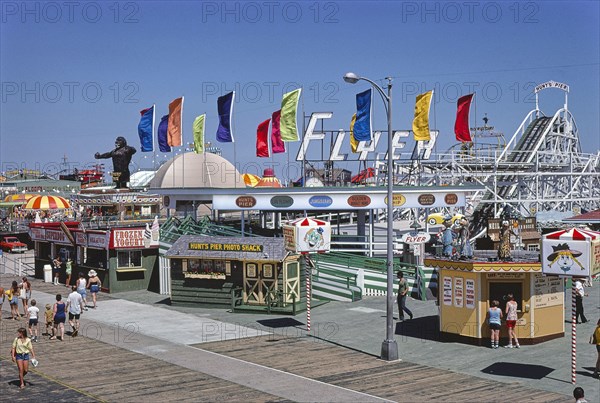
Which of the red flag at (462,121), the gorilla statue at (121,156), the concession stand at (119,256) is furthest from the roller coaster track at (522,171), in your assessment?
the gorilla statue at (121,156)

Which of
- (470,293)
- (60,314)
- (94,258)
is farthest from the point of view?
(94,258)

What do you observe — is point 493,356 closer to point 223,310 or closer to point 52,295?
point 223,310

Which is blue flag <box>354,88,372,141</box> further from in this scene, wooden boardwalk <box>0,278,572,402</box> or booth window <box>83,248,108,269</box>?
wooden boardwalk <box>0,278,572,402</box>

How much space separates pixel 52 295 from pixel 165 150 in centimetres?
1280

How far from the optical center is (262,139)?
1773 inches

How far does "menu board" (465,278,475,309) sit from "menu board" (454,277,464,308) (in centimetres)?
20

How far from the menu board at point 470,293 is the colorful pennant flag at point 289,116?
20666 millimetres

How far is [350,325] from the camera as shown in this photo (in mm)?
26922

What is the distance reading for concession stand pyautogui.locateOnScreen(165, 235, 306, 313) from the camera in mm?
29438

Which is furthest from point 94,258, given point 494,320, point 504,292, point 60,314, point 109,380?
point 494,320

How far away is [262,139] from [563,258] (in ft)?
91.9

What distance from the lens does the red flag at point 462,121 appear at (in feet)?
138

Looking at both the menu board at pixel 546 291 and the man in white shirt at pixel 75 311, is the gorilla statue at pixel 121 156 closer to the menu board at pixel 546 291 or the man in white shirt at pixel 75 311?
the man in white shirt at pixel 75 311

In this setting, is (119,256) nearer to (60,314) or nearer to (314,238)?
(60,314)
